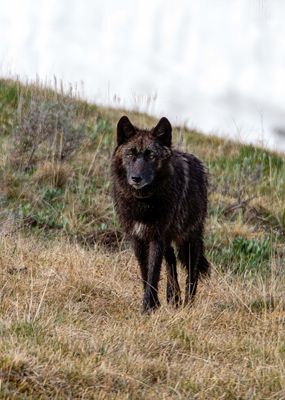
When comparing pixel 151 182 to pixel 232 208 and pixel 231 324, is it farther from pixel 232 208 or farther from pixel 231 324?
pixel 232 208

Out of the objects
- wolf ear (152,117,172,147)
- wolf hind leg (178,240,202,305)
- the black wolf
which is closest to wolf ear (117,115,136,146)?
the black wolf

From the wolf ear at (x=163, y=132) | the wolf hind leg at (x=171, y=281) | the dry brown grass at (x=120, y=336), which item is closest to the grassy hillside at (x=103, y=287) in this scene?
the dry brown grass at (x=120, y=336)

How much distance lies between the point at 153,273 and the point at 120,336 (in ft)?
4.52

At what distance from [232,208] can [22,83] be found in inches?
176

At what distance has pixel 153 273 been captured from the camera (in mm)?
6449

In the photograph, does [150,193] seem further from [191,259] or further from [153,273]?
[191,259]

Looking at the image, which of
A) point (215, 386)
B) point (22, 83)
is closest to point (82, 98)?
point (22, 83)

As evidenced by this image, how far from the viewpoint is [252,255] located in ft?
30.1

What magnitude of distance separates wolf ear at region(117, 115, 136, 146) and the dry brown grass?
105cm

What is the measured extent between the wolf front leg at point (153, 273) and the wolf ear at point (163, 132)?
2.55 ft

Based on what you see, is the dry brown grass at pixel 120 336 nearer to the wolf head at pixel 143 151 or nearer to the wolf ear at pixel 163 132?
the wolf head at pixel 143 151

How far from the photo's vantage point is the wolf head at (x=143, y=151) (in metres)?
6.30

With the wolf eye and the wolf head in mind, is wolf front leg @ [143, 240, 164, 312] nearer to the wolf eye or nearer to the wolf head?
the wolf head

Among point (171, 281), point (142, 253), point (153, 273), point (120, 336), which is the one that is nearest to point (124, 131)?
point (142, 253)
